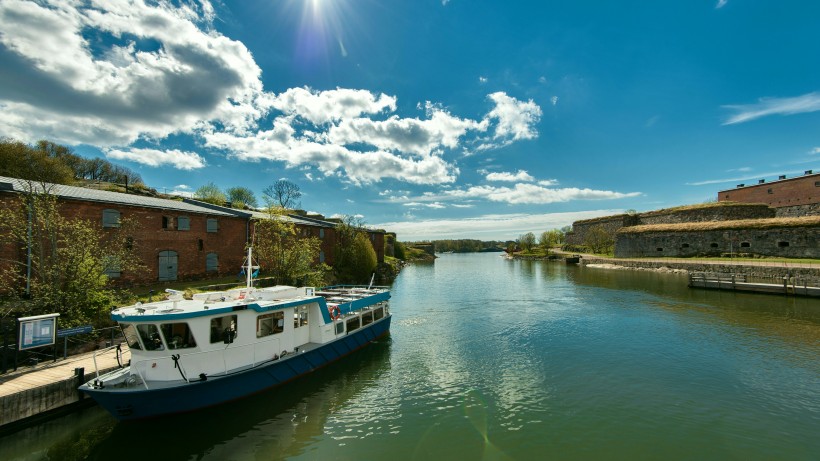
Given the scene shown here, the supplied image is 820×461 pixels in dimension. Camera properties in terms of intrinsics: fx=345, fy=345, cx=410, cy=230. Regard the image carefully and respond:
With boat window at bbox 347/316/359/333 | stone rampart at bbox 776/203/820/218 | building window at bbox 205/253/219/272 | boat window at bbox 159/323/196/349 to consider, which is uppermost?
stone rampart at bbox 776/203/820/218

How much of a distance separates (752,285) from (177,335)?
51.9m

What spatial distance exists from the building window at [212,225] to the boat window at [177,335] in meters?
23.6

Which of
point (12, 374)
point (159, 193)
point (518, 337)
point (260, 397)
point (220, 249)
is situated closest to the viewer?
point (12, 374)

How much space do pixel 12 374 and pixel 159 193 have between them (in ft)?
228

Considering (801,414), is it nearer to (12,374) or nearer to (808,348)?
(808,348)

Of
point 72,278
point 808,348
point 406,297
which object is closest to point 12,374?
point 72,278

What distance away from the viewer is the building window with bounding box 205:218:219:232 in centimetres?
3378

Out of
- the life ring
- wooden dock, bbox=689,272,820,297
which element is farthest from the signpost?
wooden dock, bbox=689,272,820,297

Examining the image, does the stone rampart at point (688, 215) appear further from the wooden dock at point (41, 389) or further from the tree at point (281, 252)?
the wooden dock at point (41, 389)

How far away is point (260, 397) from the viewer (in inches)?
586

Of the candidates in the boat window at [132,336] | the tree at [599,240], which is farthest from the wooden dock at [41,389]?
the tree at [599,240]

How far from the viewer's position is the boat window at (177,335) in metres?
12.8

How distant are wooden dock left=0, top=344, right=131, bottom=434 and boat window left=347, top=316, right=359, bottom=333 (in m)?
10.7

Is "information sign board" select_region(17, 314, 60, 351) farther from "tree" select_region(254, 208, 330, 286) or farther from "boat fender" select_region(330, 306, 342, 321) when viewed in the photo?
"tree" select_region(254, 208, 330, 286)
